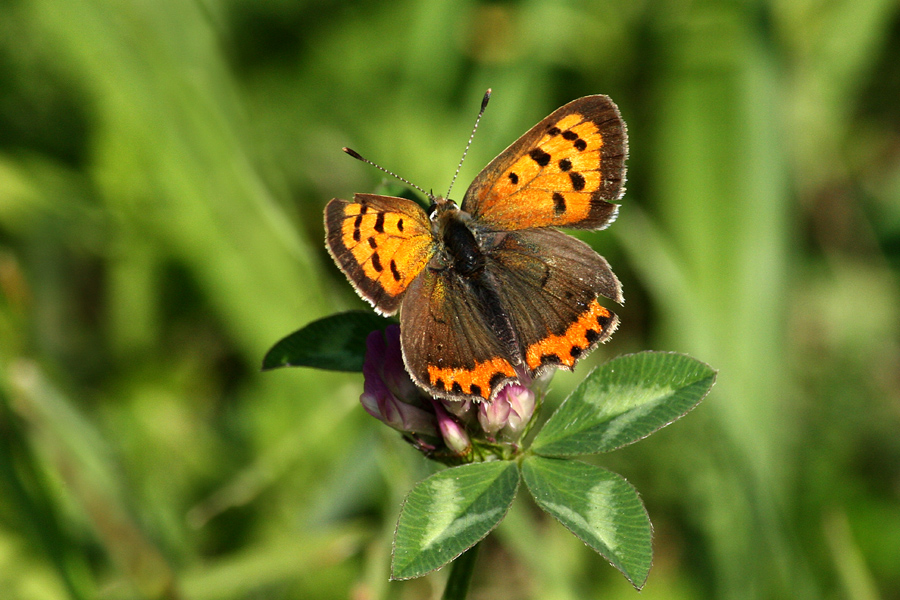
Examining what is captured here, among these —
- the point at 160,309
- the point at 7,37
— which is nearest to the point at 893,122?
the point at 160,309

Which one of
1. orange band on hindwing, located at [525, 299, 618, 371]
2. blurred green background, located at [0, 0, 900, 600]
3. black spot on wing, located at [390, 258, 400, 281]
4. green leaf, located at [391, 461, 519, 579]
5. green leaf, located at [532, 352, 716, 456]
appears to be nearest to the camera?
green leaf, located at [391, 461, 519, 579]

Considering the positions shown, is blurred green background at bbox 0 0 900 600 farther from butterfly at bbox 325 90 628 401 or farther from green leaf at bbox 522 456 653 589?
green leaf at bbox 522 456 653 589

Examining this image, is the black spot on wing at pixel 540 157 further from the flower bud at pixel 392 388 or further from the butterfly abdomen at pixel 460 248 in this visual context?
the flower bud at pixel 392 388

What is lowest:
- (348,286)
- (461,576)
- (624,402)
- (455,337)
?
(348,286)

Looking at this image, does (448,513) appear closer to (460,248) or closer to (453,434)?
(453,434)

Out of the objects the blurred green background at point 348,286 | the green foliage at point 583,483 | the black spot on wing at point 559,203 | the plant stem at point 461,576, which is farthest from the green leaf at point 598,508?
the blurred green background at point 348,286

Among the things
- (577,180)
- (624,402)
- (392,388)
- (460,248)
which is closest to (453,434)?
(392,388)

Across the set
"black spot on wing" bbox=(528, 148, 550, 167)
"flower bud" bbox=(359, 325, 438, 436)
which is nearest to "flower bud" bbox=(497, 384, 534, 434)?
"flower bud" bbox=(359, 325, 438, 436)
